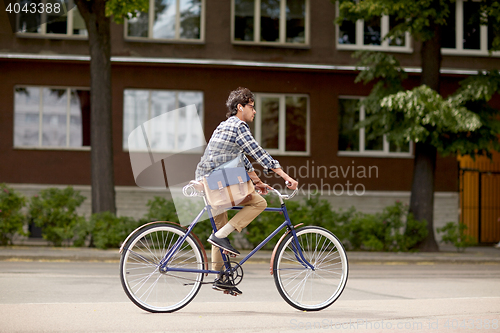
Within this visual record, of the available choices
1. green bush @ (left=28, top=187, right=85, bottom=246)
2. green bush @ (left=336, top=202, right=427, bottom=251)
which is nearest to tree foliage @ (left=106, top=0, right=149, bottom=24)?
green bush @ (left=28, top=187, right=85, bottom=246)

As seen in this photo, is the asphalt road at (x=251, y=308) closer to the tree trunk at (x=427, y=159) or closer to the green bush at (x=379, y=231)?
the green bush at (x=379, y=231)

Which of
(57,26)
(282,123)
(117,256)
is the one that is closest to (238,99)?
(117,256)

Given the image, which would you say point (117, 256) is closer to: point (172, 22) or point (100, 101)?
point (100, 101)

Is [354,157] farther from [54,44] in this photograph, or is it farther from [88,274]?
[88,274]

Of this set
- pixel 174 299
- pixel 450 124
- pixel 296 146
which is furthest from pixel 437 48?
pixel 174 299

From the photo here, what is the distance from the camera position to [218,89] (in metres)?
19.4

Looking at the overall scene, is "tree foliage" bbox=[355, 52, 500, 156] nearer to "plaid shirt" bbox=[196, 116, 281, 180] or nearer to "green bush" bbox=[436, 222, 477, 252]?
"green bush" bbox=[436, 222, 477, 252]

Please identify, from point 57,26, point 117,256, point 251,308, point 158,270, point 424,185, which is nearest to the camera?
point 158,270

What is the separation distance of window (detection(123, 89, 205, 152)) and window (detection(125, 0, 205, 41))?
187cm

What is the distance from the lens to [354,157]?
64.8 ft

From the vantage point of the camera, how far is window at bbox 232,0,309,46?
19.7 m

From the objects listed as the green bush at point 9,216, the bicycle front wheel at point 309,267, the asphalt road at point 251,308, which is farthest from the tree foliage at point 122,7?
the bicycle front wheel at point 309,267

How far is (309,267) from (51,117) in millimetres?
15179

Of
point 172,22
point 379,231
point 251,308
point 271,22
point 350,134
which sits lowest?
point 379,231
